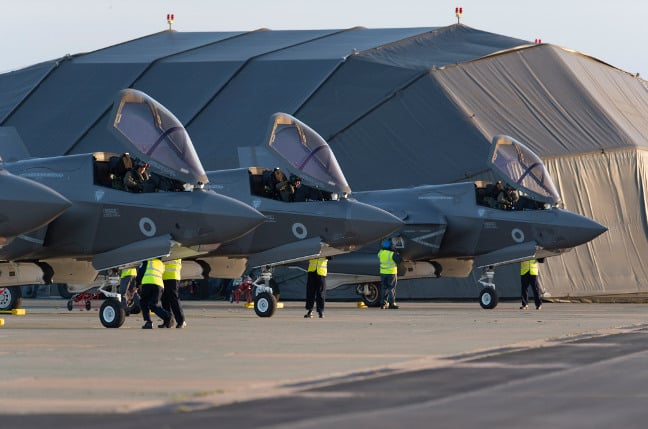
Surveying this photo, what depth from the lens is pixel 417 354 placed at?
669 inches

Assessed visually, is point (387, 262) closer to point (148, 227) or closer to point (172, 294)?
point (148, 227)

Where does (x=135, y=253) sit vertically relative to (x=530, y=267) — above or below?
below

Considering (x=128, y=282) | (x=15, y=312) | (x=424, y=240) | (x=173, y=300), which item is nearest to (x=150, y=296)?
(x=173, y=300)

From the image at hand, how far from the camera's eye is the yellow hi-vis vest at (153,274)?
23562mm

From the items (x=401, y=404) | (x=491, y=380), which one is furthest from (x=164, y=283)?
(x=401, y=404)

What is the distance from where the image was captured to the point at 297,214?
102 feet

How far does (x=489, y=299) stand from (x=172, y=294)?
13.4m

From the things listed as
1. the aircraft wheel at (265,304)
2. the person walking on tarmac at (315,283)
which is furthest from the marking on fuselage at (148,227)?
the person walking on tarmac at (315,283)

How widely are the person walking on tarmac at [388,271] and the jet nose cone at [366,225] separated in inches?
162

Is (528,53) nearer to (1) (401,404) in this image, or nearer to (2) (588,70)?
(2) (588,70)

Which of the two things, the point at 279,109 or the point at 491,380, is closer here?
the point at 491,380

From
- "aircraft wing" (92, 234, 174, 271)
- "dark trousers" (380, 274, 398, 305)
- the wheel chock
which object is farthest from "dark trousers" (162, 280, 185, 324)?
"dark trousers" (380, 274, 398, 305)

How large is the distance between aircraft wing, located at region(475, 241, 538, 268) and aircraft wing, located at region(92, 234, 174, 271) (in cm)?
1301

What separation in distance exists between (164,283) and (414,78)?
25.0m
